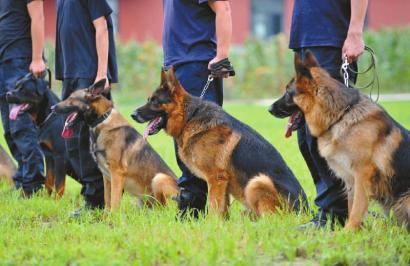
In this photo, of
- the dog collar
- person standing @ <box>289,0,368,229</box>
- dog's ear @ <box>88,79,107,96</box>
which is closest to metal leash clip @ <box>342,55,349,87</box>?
person standing @ <box>289,0,368,229</box>

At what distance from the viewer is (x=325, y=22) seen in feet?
19.7

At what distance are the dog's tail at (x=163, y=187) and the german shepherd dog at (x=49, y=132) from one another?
4.02 ft

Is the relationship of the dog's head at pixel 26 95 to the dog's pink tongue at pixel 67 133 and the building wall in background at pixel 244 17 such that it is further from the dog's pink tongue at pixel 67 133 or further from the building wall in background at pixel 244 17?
the building wall in background at pixel 244 17

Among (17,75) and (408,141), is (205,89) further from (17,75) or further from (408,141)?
(17,75)

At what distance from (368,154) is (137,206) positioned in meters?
3.17

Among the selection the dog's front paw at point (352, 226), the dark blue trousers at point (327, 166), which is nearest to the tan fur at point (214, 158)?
the dark blue trousers at point (327, 166)

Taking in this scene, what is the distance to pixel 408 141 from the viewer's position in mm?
Result: 5781

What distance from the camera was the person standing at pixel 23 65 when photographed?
8.16 meters

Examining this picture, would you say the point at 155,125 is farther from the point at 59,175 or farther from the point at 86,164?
the point at 59,175

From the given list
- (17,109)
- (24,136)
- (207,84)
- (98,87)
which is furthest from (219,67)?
→ (24,136)

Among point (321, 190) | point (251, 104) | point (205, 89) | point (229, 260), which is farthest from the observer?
point (251, 104)

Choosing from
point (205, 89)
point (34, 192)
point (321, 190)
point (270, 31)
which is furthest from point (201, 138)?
point (270, 31)

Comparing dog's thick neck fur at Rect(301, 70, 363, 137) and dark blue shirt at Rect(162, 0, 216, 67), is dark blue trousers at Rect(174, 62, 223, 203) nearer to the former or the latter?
dark blue shirt at Rect(162, 0, 216, 67)

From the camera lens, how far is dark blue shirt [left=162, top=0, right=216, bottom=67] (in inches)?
258
